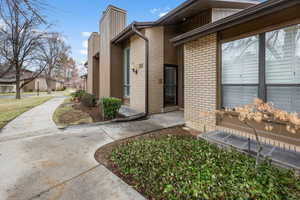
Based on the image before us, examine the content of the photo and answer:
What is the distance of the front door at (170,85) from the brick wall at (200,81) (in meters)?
2.53

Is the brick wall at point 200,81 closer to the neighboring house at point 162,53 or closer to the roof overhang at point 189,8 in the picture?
the roof overhang at point 189,8

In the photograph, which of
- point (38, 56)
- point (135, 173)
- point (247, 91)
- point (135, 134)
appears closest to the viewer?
point (135, 173)

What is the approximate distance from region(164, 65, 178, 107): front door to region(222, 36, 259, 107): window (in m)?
3.71

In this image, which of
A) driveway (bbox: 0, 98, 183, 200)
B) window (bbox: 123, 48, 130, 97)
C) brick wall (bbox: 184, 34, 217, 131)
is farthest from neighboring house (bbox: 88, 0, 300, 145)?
driveway (bbox: 0, 98, 183, 200)

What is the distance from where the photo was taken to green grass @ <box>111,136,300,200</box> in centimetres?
210

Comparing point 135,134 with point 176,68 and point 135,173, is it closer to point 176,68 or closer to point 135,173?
point 135,173

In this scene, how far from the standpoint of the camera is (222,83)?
14.3 feet

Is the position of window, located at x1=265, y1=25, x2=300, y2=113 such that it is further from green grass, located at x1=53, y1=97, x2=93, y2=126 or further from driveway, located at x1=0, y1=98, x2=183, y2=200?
green grass, located at x1=53, y1=97, x2=93, y2=126

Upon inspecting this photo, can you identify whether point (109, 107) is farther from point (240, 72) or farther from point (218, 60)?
point (240, 72)

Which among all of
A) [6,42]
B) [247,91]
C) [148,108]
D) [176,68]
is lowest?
[148,108]

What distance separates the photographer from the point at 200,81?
483cm

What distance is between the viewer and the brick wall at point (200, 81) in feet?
14.6

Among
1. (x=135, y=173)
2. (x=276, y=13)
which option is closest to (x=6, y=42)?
(x=135, y=173)

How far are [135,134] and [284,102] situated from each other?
3865 millimetres
